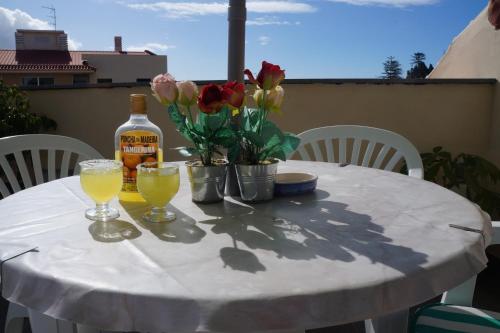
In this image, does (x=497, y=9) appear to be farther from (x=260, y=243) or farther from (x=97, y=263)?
(x=97, y=263)

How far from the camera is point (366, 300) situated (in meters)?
0.71

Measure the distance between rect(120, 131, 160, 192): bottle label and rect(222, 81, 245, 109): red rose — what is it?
284 millimetres

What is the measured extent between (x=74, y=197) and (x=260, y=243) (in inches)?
25.6

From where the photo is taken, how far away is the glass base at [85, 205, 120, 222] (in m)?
1.07

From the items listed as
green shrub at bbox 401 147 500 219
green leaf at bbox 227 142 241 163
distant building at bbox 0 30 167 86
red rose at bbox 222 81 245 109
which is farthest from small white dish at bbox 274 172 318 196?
distant building at bbox 0 30 167 86

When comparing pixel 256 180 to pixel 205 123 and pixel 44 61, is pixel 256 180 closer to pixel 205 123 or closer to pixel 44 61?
pixel 205 123

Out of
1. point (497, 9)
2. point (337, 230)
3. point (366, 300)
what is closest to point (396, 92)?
point (497, 9)

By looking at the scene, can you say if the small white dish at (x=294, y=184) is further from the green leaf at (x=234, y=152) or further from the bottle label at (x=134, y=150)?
the bottle label at (x=134, y=150)

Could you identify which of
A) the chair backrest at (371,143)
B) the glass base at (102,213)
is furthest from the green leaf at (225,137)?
the chair backrest at (371,143)

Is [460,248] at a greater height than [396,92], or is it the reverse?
[396,92]

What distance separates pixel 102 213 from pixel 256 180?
0.40 metres

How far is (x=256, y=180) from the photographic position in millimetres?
1174

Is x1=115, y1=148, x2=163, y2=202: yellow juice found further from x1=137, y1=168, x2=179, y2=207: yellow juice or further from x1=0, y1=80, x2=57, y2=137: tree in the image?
x1=0, y1=80, x2=57, y2=137: tree

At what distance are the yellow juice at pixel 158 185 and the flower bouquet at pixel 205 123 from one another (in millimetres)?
108
